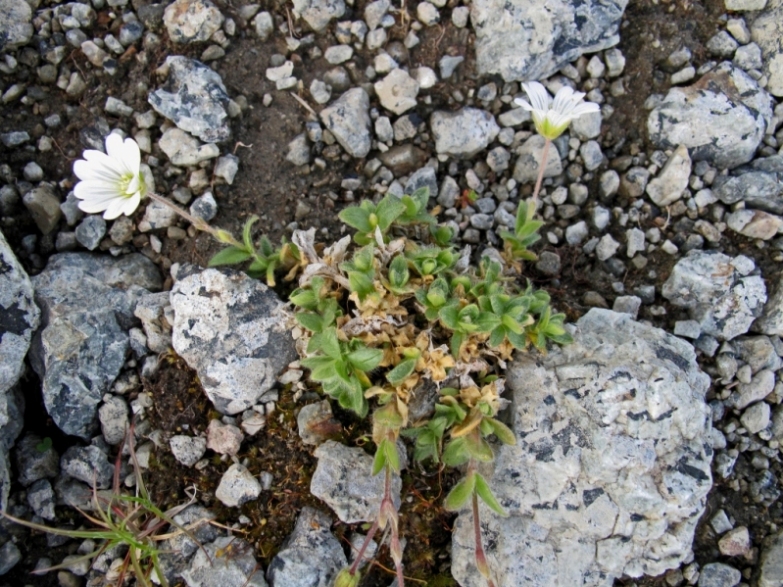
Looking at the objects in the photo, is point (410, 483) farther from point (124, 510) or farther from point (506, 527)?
point (124, 510)

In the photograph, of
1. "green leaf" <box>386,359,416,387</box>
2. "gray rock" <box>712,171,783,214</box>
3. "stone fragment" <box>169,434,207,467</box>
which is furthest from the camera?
"gray rock" <box>712,171,783,214</box>

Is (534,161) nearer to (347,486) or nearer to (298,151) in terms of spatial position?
(298,151)

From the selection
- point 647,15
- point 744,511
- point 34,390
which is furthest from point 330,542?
point 647,15

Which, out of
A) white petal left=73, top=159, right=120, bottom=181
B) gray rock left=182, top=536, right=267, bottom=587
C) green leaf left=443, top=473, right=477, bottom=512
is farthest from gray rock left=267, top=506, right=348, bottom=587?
white petal left=73, top=159, right=120, bottom=181

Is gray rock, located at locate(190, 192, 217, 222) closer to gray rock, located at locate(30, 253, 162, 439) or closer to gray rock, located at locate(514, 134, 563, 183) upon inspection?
gray rock, located at locate(30, 253, 162, 439)

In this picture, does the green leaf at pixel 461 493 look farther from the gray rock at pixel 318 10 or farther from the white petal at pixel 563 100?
the gray rock at pixel 318 10

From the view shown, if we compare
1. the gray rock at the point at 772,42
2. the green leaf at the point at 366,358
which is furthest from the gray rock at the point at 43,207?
the gray rock at the point at 772,42

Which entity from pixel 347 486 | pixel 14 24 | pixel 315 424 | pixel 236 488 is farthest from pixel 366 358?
pixel 14 24
